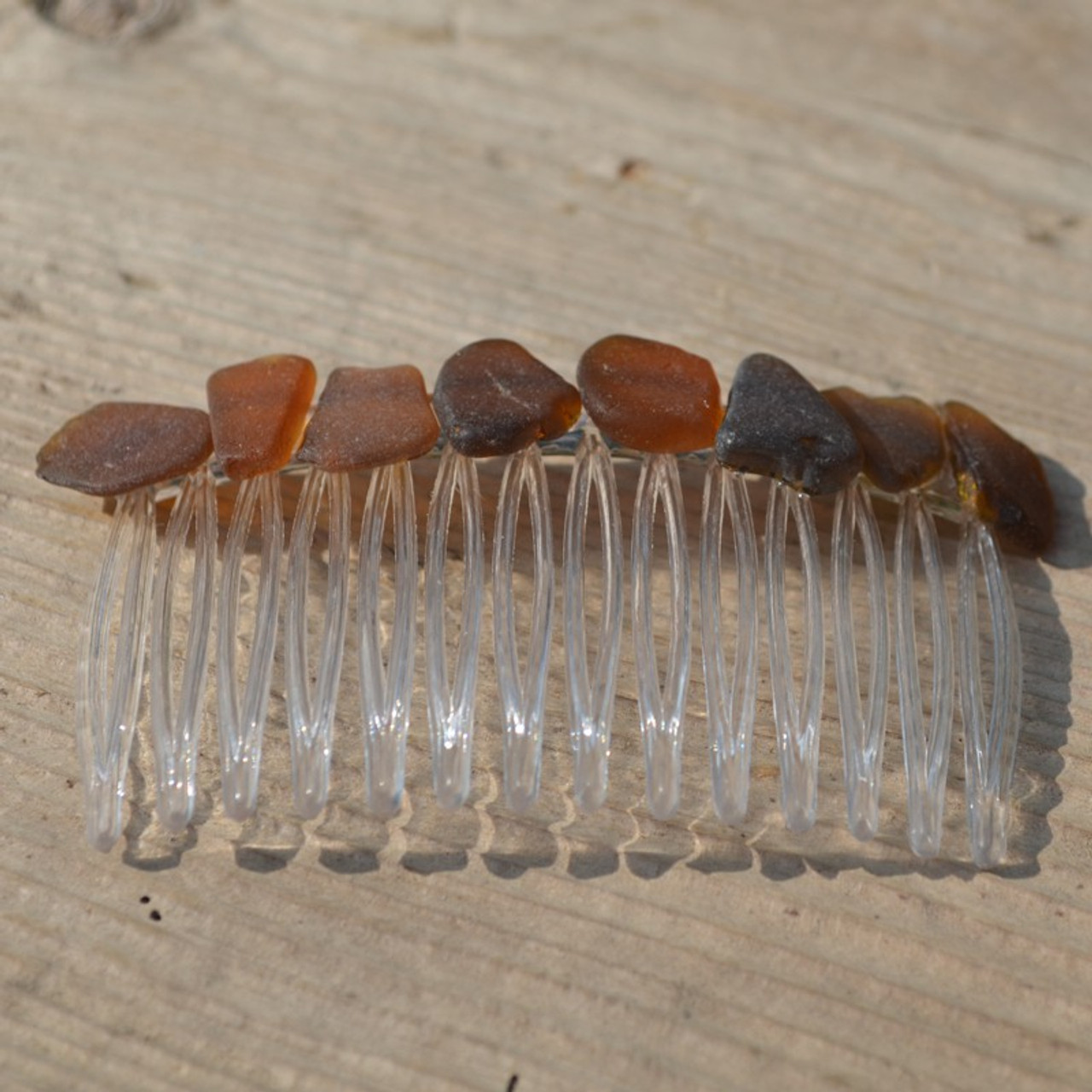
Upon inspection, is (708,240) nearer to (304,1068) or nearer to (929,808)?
(929,808)

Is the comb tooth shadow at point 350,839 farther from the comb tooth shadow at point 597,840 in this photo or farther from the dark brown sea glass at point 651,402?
the dark brown sea glass at point 651,402

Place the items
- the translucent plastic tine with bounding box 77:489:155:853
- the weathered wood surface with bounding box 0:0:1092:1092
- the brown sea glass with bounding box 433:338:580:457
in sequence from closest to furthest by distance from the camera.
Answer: the weathered wood surface with bounding box 0:0:1092:1092
the translucent plastic tine with bounding box 77:489:155:853
the brown sea glass with bounding box 433:338:580:457

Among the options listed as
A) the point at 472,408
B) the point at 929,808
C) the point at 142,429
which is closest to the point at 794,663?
the point at 929,808

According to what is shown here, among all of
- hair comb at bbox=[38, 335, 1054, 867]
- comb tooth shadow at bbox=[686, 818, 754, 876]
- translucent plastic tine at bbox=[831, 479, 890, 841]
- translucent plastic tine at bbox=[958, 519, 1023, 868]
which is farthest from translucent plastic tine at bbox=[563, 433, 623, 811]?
translucent plastic tine at bbox=[958, 519, 1023, 868]

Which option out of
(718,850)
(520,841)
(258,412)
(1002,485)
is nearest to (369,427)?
(258,412)

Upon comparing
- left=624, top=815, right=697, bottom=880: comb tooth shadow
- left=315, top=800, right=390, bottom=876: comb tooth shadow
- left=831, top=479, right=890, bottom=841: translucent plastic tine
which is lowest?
left=315, top=800, right=390, bottom=876: comb tooth shadow

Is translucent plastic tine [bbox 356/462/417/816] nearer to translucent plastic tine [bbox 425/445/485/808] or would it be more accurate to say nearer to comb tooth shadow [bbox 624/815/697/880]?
translucent plastic tine [bbox 425/445/485/808]

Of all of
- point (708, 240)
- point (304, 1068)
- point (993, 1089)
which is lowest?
point (304, 1068)
